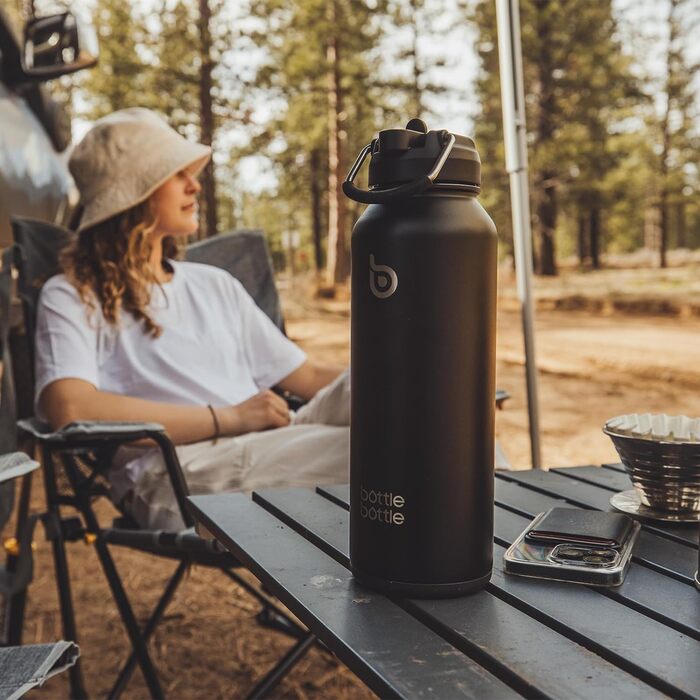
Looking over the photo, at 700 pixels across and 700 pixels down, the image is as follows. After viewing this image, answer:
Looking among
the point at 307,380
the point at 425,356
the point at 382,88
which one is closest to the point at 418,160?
the point at 425,356

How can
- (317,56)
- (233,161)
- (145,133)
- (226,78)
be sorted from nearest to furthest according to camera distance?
(145,133)
(226,78)
(317,56)
(233,161)

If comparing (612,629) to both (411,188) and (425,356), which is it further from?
(411,188)

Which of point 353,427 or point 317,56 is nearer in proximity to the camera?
point 353,427

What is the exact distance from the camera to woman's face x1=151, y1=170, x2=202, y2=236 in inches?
91.4

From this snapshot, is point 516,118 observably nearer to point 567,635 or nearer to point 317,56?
point 567,635

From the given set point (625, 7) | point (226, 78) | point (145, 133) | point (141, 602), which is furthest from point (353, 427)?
point (625, 7)

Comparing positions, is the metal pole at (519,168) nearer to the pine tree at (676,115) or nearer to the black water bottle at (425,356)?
the black water bottle at (425,356)

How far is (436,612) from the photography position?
29.3 inches

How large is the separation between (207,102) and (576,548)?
1140 centimetres

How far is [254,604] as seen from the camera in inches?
112

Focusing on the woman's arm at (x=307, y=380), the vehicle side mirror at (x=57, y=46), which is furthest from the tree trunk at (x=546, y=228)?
the woman's arm at (x=307, y=380)

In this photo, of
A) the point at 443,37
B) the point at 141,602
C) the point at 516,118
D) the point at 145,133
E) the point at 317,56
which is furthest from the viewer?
the point at 443,37

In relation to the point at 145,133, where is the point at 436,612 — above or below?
below

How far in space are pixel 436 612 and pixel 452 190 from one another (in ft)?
1.17
